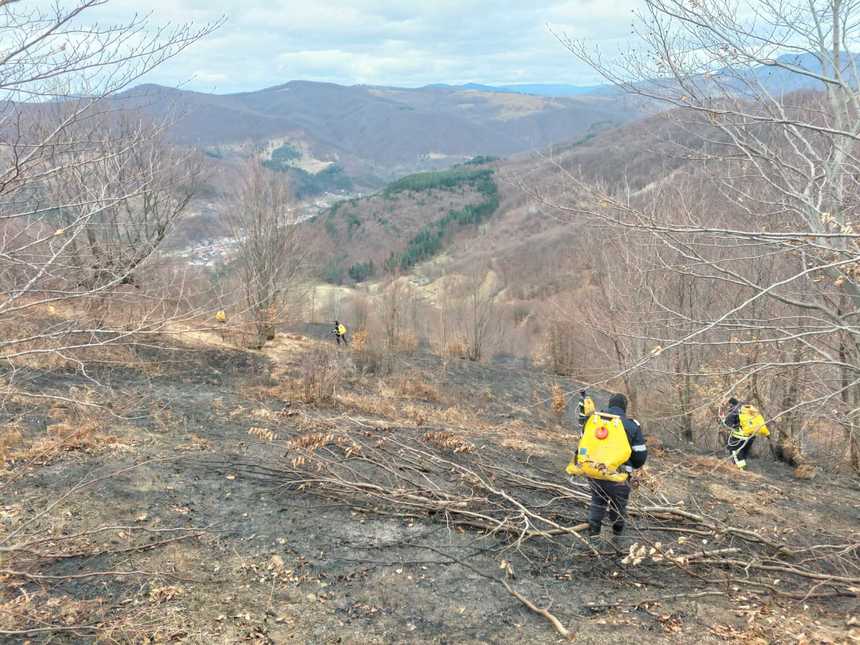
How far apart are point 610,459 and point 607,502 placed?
1.96ft

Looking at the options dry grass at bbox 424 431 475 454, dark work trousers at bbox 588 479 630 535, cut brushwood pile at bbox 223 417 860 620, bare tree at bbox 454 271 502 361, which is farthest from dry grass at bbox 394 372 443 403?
bare tree at bbox 454 271 502 361

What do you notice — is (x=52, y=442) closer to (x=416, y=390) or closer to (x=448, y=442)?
(x=448, y=442)

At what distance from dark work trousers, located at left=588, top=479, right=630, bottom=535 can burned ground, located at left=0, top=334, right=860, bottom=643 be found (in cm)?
24

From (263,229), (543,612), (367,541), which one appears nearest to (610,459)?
(543,612)

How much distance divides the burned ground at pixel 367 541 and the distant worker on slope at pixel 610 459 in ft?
1.19

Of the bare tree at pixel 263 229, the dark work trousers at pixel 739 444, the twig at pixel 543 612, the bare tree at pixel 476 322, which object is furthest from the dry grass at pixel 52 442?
the bare tree at pixel 476 322

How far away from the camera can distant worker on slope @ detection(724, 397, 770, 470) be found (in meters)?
8.27

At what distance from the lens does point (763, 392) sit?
32.9ft

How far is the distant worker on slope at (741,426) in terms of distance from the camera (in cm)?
827

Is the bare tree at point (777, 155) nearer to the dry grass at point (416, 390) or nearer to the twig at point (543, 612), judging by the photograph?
the twig at point (543, 612)

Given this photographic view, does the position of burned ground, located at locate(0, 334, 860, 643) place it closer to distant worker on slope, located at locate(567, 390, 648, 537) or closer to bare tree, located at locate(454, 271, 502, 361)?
distant worker on slope, located at locate(567, 390, 648, 537)

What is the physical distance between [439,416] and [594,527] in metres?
5.70

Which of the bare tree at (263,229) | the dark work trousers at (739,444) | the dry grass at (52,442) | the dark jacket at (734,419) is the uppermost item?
the bare tree at (263,229)

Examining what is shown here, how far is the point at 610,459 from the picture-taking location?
493 centimetres
